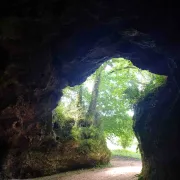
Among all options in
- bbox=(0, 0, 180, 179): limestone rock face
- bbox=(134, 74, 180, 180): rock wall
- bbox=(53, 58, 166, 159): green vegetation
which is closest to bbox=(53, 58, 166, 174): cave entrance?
bbox=(53, 58, 166, 159): green vegetation

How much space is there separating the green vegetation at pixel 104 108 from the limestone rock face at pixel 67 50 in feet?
8.03

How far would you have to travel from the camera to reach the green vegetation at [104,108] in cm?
1344

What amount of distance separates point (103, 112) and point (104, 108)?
0.52 m

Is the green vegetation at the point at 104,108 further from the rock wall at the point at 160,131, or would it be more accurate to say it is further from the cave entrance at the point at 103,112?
the rock wall at the point at 160,131

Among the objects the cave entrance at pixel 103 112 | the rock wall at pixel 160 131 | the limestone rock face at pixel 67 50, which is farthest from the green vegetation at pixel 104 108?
the limestone rock face at pixel 67 50

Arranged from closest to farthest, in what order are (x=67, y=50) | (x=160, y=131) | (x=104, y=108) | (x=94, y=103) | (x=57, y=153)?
1. (x=67, y=50)
2. (x=160, y=131)
3. (x=57, y=153)
4. (x=94, y=103)
5. (x=104, y=108)

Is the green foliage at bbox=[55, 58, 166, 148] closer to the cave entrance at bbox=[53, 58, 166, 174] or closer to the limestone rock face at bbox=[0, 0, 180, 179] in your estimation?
the cave entrance at bbox=[53, 58, 166, 174]

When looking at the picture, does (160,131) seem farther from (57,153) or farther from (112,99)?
(112,99)

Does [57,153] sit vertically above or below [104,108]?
below

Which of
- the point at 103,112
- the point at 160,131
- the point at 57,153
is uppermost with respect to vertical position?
the point at 103,112

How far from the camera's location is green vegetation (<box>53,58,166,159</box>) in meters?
13.4

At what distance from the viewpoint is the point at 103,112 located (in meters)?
26.6

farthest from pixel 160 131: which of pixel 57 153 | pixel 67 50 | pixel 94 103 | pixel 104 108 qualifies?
pixel 104 108

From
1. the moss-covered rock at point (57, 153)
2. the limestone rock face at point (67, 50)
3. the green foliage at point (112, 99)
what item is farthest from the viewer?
the green foliage at point (112, 99)
